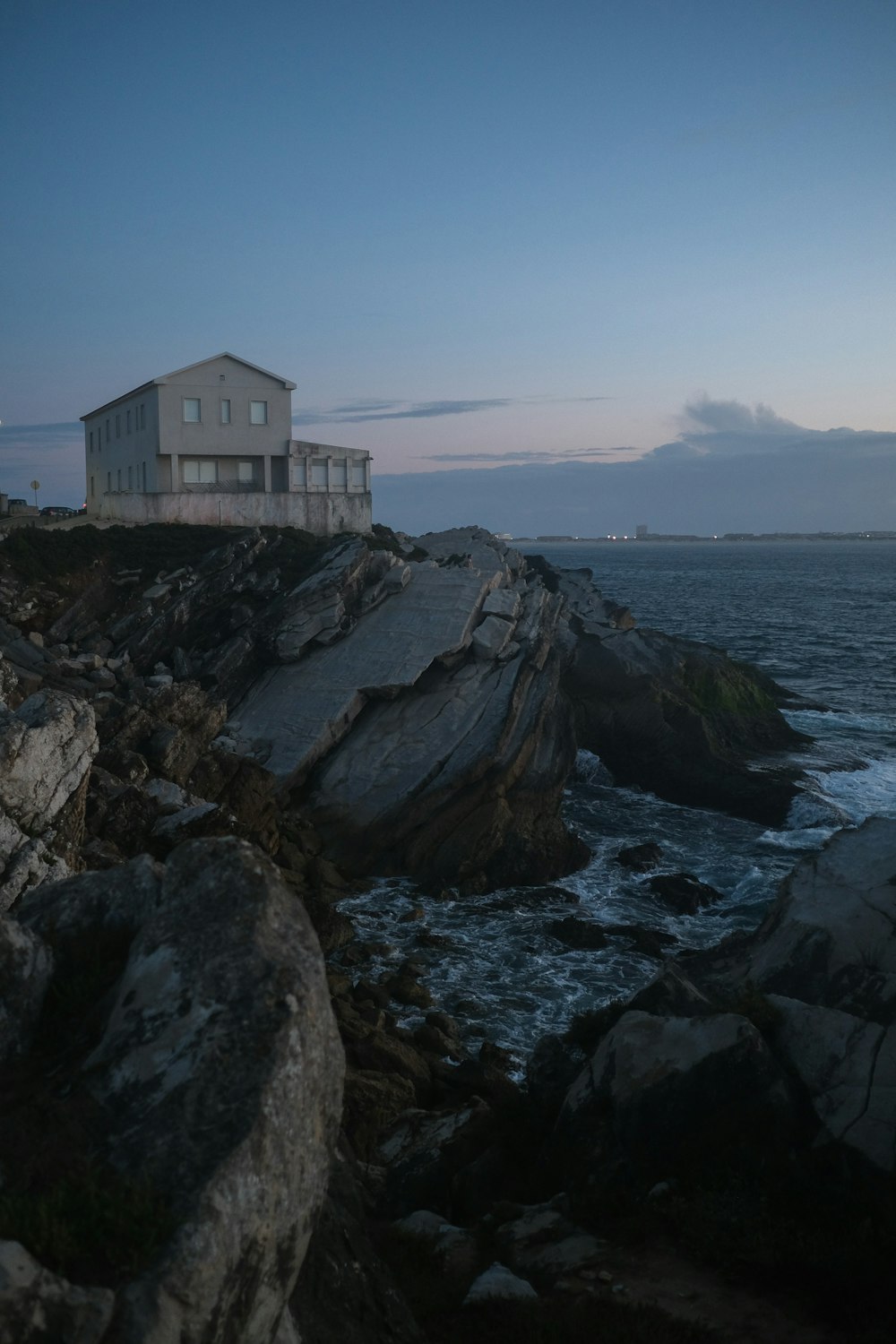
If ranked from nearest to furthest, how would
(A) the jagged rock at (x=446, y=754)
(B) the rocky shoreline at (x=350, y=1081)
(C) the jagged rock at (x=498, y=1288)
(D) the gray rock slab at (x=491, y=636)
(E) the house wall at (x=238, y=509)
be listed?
(B) the rocky shoreline at (x=350, y=1081) → (C) the jagged rock at (x=498, y=1288) → (A) the jagged rock at (x=446, y=754) → (D) the gray rock slab at (x=491, y=636) → (E) the house wall at (x=238, y=509)

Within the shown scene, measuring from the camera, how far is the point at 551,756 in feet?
105

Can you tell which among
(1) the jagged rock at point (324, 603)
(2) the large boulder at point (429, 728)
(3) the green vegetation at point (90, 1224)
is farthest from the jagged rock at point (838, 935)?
(1) the jagged rock at point (324, 603)

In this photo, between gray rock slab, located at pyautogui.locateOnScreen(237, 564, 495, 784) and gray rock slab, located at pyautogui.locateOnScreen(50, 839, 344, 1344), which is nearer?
gray rock slab, located at pyautogui.locateOnScreen(50, 839, 344, 1344)

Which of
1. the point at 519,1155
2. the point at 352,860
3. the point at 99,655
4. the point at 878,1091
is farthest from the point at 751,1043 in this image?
the point at 99,655

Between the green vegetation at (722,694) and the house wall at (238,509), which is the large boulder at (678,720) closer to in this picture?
the green vegetation at (722,694)

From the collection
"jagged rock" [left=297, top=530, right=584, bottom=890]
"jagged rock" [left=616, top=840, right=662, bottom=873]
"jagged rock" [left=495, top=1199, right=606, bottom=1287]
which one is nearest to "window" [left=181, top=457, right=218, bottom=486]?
"jagged rock" [left=297, top=530, right=584, bottom=890]

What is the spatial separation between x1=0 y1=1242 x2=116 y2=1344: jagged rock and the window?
5414 cm

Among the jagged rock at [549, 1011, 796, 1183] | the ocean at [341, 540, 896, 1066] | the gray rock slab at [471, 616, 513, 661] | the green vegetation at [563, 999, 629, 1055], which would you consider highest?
the gray rock slab at [471, 616, 513, 661]

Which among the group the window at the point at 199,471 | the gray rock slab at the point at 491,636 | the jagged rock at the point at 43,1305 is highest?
the window at the point at 199,471

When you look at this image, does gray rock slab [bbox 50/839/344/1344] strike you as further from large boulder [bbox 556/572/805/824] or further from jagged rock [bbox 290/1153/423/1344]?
large boulder [bbox 556/572/805/824]

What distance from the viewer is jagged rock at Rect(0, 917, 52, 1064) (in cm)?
735

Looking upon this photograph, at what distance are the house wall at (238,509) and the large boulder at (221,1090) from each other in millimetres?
46952

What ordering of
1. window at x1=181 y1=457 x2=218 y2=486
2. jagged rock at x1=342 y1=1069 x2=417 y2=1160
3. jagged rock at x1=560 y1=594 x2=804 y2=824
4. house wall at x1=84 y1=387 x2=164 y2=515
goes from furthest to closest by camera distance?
window at x1=181 y1=457 x2=218 y2=486 → house wall at x1=84 y1=387 x2=164 y2=515 → jagged rock at x1=560 y1=594 x2=804 y2=824 → jagged rock at x1=342 y1=1069 x2=417 y2=1160

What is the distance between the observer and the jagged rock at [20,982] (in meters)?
7.35
